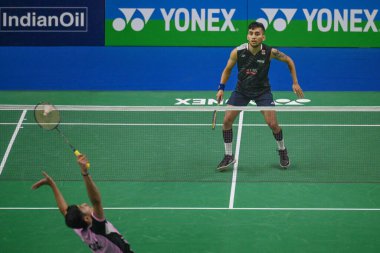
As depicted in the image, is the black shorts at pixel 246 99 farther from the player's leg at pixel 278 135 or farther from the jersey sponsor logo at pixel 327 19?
the jersey sponsor logo at pixel 327 19

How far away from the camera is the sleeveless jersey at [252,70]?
38.8ft

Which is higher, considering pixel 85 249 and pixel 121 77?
pixel 121 77

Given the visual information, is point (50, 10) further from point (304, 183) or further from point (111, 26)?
point (304, 183)

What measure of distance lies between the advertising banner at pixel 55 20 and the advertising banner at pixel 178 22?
0.26 metres

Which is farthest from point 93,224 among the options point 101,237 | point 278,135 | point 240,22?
point 240,22

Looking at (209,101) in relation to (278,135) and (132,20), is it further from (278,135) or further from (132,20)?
(278,135)

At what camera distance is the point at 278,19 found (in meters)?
15.7

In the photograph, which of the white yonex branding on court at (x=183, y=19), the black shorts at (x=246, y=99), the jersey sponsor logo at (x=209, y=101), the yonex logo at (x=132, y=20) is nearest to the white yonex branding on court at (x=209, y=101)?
the jersey sponsor logo at (x=209, y=101)

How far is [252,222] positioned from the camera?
9914 mm

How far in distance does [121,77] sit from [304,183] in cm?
580

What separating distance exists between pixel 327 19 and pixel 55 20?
5189 millimetres

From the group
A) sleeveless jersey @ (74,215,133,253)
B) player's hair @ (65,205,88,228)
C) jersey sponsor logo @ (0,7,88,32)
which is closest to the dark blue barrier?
jersey sponsor logo @ (0,7,88,32)

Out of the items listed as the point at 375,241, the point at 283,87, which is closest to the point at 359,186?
the point at 375,241

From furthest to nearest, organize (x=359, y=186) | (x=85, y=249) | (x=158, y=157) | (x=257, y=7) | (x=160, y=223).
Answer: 1. (x=257, y=7)
2. (x=158, y=157)
3. (x=359, y=186)
4. (x=160, y=223)
5. (x=85, y=249)
